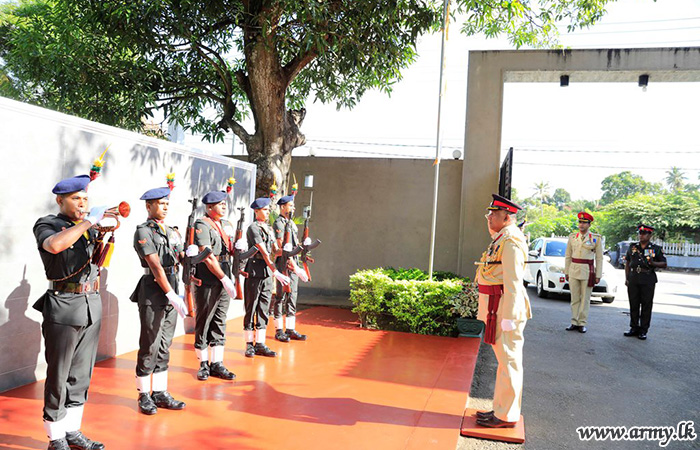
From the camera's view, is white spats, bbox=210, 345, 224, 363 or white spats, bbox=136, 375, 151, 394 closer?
white spats, bbox=136, 375, 151, 394

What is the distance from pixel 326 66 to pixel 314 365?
6551mm

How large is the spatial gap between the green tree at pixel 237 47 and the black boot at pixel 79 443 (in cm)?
605

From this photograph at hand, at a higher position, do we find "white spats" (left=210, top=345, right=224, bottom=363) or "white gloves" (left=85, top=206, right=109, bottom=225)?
"white gloves" (left=85, top=206, right=109, bottom=225)

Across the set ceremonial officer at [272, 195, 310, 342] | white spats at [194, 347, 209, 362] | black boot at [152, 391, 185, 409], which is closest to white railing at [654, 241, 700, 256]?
ceremonial officer at [272, 195, 310, 342]

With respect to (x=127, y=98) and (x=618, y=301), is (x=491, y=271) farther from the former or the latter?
(x=618, y=301)

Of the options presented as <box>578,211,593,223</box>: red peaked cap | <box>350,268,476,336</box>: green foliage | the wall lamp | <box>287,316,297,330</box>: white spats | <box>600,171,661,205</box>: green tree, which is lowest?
<box>287,316,297,330</box>: white spats

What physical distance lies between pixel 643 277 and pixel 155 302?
7.81m

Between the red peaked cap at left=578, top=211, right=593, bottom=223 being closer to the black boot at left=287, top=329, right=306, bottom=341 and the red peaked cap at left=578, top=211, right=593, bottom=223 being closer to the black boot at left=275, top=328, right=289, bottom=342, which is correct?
the black boot at left=287, top=329, right=306, bottom=341

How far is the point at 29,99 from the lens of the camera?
11359mm

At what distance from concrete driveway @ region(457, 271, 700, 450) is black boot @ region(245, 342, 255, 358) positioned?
2648 mm

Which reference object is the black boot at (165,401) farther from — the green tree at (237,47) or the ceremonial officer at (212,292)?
the green tree at (237,47)

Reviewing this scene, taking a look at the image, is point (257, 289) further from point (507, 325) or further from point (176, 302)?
point (507, 325)

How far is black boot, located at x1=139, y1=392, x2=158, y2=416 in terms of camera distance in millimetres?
4223

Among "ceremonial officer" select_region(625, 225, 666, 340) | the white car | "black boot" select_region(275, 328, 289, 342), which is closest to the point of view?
"black boot" select_region(275, 328, 289, 342)
